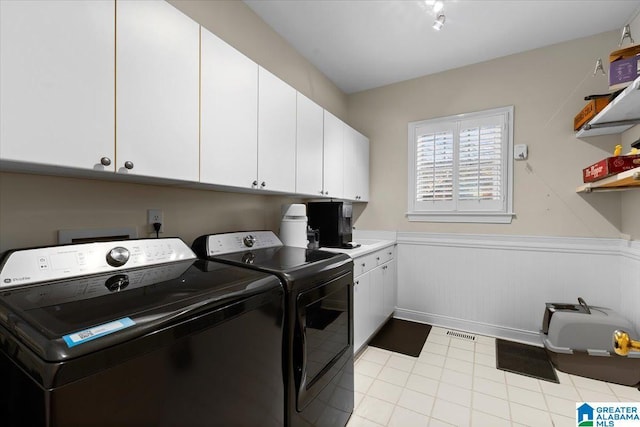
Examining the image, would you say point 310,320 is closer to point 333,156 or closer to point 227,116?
point 227,116

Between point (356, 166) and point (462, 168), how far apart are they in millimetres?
1095

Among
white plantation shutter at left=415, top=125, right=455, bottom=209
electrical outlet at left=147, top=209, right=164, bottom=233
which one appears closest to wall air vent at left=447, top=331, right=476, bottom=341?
white plantation shutter at left=415, top=125, right=455, bottom=209

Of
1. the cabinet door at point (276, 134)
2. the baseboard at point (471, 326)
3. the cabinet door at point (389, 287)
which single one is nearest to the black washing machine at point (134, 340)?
the cabinet door at point (276, 134)

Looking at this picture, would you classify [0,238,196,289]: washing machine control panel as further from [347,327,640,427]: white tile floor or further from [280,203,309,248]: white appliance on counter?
[347,327,640,427]: white tile floor

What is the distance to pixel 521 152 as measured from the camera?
8.68ft

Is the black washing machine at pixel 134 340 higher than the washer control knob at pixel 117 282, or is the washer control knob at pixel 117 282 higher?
the washer control knob at pixel 117 282

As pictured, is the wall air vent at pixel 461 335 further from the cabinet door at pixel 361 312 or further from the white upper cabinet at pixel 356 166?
the white upper cabinet at pixel 356 166

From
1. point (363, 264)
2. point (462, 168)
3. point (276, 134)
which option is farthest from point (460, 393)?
point (276, 134)

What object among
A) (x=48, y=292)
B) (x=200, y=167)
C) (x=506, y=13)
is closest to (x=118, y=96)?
(x=200, y=167)

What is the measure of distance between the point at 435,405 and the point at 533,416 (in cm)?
56

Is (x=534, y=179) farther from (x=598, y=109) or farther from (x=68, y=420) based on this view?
(x=68, y=420)

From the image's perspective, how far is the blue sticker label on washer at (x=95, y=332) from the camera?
59 cm

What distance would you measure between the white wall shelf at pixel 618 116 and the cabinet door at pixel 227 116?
2.03 m

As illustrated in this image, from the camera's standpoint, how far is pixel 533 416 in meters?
1.69
